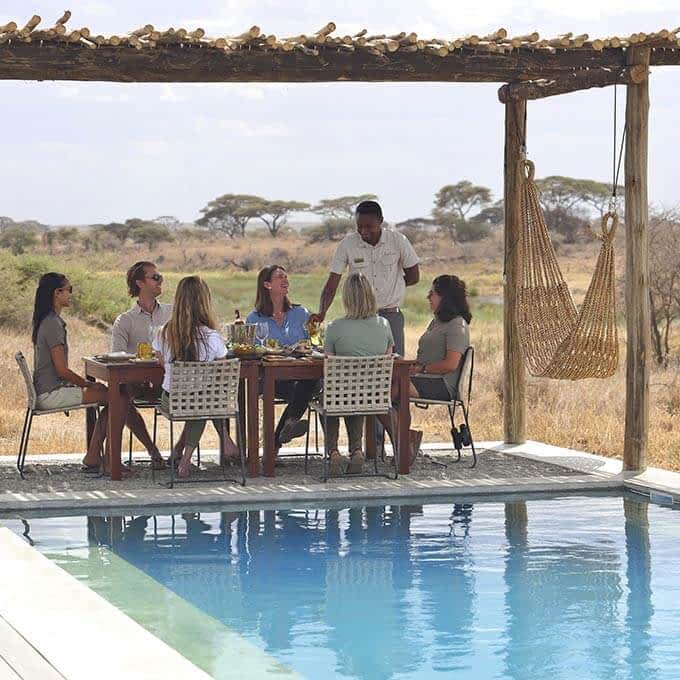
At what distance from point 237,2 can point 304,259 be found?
23.8ft

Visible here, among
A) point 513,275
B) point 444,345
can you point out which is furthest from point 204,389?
point 513,275

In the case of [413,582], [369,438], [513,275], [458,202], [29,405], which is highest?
[458,202]

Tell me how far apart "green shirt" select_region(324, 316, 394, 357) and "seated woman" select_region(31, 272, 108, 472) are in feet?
4.00

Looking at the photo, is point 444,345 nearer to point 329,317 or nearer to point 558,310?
point 558,310

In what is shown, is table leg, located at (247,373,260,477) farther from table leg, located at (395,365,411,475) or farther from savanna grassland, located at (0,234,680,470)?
savanna grassland, located at (0,234,680,470)

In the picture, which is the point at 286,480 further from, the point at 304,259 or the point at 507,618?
the point at 304,259

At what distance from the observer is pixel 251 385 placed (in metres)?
8.34

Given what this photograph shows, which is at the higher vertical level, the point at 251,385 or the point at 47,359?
the point at 47,359

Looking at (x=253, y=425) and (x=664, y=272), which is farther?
(x=664, y=272)

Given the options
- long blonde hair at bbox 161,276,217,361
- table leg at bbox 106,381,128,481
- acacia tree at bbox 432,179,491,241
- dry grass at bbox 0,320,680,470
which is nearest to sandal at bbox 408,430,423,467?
long blonde hair at bbox 161,276,217,361

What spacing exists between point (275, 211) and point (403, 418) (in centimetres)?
4296

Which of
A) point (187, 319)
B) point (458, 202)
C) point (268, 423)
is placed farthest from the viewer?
point (458, 202)

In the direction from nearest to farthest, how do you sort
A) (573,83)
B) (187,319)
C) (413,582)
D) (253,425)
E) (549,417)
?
1. (413,582)
2. (187,319)
3. (253,425)
4. (573,83)
5. (549,417)

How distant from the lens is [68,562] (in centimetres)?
664
